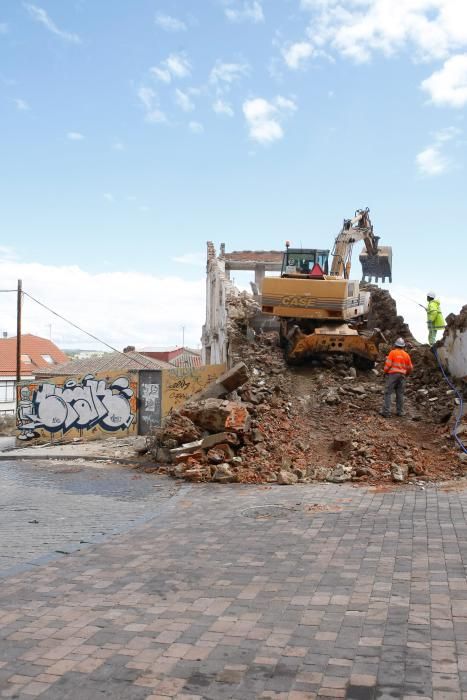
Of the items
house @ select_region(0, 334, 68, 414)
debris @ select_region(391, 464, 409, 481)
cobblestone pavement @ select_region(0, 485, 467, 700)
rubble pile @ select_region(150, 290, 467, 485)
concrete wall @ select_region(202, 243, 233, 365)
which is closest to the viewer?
cobblestone pavement @ select_region(0, 485, 467, 700)

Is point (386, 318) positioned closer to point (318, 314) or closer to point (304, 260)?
point (304, 260)

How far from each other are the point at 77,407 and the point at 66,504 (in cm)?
903

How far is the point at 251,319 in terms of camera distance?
2114 centimetres

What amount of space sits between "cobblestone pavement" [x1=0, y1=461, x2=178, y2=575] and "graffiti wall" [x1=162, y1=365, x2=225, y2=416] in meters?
4.42

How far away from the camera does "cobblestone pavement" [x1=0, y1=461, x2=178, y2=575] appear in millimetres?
7316

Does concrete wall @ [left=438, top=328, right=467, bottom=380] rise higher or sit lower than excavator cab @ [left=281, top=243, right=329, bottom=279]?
lower

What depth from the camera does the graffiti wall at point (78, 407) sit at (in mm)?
18266

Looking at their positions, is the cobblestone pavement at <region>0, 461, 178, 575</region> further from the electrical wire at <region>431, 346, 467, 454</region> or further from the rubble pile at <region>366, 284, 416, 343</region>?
the rubble pile at <region>366, 284, 416, 343</region>

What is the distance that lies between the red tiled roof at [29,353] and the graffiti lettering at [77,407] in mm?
33298

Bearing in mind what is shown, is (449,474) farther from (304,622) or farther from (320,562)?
(304,622)

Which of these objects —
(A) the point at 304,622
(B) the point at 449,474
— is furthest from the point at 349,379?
(A) the point at 304,622

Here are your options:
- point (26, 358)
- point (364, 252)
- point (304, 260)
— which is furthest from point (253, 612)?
point (26, 358)

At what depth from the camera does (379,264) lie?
22.1 m

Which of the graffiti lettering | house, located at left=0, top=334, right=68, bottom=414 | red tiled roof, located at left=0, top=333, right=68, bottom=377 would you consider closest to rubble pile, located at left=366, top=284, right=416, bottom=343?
the graffiti lettering
